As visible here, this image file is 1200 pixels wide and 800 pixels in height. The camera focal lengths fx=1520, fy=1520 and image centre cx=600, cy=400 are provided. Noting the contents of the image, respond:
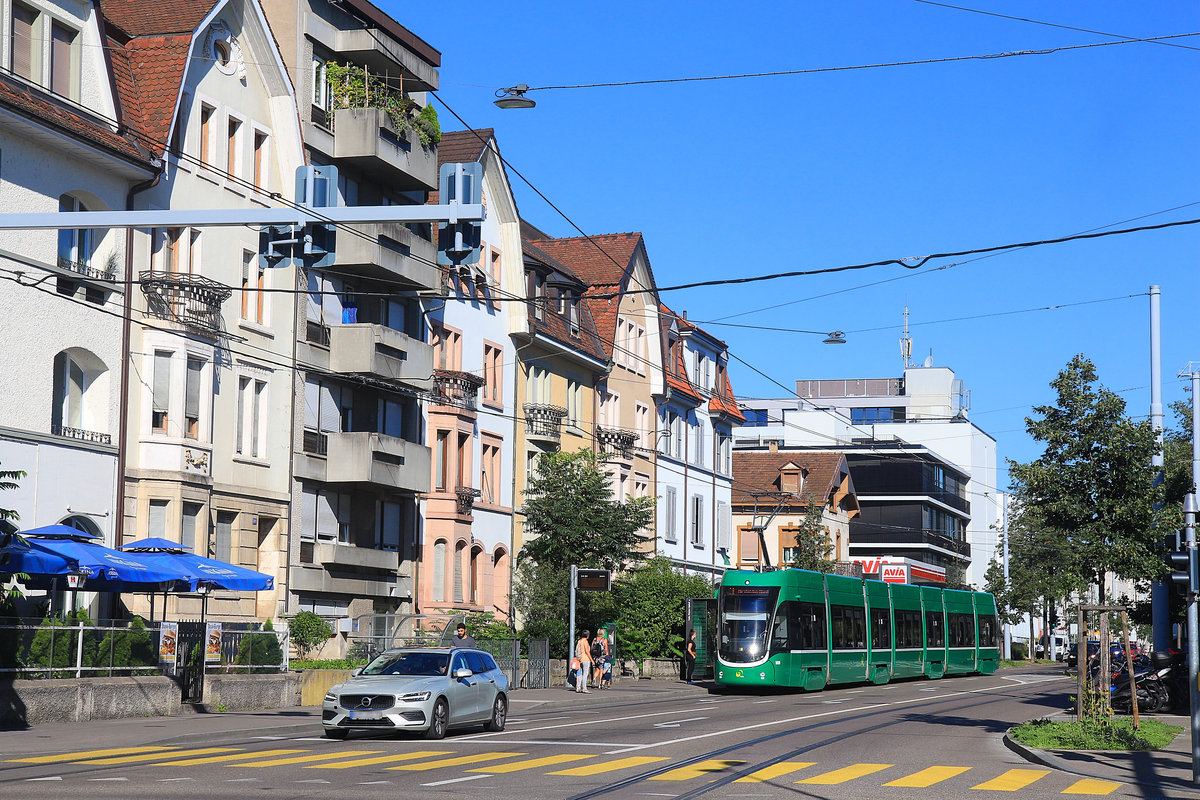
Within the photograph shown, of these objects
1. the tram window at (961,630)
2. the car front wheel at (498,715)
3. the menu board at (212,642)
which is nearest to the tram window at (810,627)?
the tram window at (961,630)

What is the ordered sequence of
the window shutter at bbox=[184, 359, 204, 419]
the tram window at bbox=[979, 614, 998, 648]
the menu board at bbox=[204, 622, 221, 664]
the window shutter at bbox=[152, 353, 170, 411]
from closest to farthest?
the menu board at bbox=[204, 622, 221, 664], the window shutter at bbox=[152, 353, 170, 411], the window shutter at bbox=[184, 359, 204, 419], the tram window at bbox=[979, 614, 998, 648]

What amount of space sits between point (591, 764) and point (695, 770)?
1.45 metres

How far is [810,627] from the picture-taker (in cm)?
4175

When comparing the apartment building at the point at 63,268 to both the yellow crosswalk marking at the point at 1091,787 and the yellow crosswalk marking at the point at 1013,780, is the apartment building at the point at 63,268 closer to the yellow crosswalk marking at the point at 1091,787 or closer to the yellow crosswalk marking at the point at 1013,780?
the yellow crosswalk marking at the point at 1013,780

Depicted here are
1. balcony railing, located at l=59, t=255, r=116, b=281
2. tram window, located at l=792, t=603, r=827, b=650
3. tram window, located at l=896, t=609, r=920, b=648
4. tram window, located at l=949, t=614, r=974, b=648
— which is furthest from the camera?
tram window, located at l=949, t=614, r=974, b=648

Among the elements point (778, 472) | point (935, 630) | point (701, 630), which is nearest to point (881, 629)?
point (701, 630)

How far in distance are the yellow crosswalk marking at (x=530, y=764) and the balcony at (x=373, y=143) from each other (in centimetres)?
2271

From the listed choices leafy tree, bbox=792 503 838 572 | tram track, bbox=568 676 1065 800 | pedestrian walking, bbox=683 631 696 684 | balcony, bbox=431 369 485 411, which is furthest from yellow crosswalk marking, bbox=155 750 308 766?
leafy tree, bbox=792 503 838 572

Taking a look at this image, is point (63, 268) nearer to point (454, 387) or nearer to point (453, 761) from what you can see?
point (453, 761)

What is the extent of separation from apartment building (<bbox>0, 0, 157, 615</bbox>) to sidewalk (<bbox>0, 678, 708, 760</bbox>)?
185 inches

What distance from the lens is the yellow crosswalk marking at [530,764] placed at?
1809 cm

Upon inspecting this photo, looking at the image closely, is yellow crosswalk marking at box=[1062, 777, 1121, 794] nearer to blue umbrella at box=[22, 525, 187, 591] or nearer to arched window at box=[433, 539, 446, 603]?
blue umbrella at box=[22, 525, 187, 591]

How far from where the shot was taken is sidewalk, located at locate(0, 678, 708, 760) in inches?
822

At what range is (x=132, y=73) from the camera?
111ft
